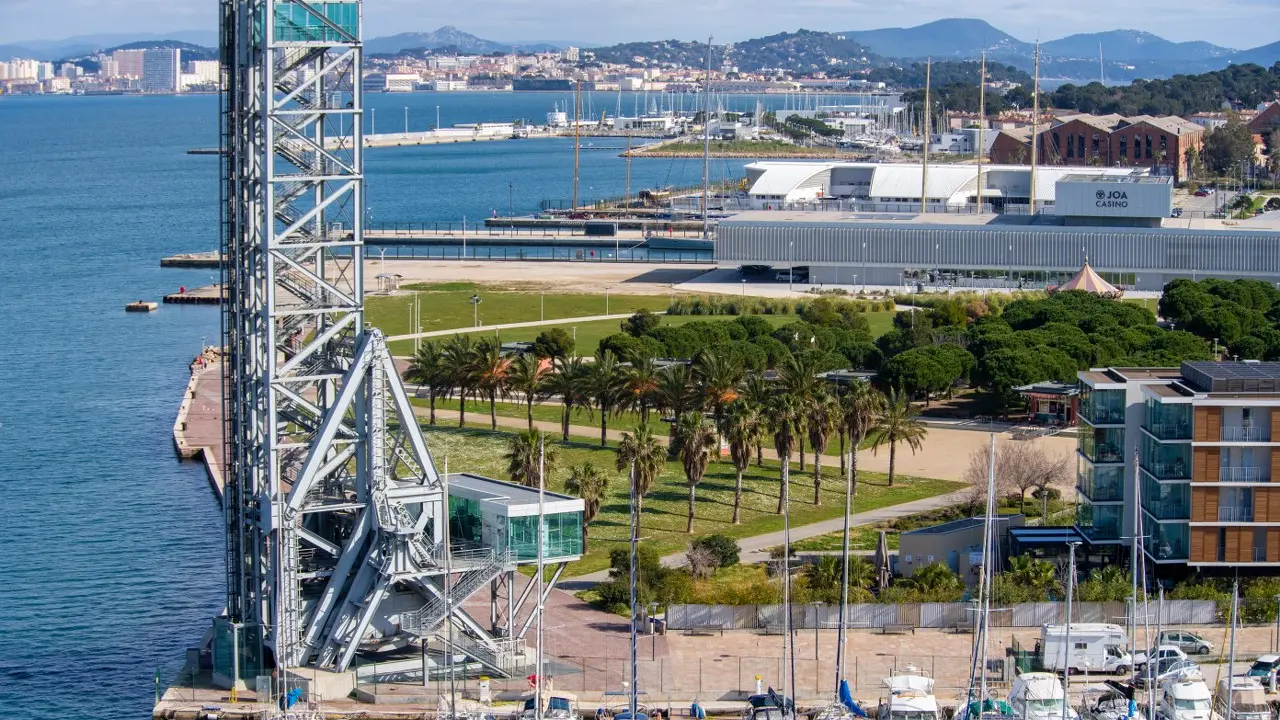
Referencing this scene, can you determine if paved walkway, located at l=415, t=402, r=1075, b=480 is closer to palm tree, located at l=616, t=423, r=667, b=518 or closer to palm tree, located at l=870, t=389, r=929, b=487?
palm tree, located at l=870, t=389, r=929, b=487

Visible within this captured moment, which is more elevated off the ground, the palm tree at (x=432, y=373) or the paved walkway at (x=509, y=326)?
the palm tree at (x=432, y=373)

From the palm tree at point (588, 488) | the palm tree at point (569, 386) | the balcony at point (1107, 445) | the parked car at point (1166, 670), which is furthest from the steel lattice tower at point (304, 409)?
the palm tree at point (569, 386)

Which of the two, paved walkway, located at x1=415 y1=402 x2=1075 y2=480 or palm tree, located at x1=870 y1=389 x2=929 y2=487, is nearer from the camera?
palm tree, located at x1=870 y1=389 x2=929 y2=487

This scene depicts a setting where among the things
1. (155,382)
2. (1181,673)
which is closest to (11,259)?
(155,382)

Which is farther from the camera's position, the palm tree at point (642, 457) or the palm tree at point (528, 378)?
the palm tree at point (528, 378)

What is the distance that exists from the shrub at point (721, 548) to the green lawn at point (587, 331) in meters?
37.6

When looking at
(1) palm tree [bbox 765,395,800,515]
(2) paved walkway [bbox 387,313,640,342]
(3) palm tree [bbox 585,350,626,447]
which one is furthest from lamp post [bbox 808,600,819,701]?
(2) paved walkway [bbox 387,313,640,342]

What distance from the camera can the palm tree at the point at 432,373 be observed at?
7281cm

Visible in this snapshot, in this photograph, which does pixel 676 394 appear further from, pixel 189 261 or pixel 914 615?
pixel 189 261

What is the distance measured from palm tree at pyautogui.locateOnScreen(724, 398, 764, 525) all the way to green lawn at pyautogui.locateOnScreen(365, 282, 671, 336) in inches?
1586

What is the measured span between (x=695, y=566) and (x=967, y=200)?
373 ft

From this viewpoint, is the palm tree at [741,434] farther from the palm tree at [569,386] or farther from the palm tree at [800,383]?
the palm tree at [569,386]

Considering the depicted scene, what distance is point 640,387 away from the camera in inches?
2672

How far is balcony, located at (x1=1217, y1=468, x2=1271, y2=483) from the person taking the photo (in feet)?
155
